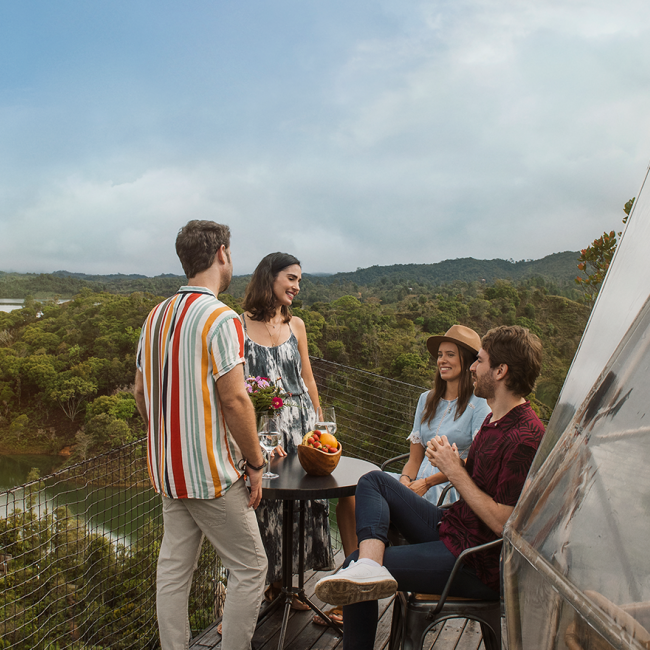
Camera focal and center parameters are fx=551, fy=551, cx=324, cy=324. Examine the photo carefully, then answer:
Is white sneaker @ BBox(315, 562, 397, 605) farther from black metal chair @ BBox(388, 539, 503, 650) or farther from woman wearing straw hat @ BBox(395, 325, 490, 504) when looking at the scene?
woman wearing straw hat @ BBox(395, 325, 490, 504)

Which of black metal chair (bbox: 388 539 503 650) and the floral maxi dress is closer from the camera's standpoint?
black metal chair (bbox: 388 539 503 650)

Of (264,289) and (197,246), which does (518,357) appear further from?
(264,289)

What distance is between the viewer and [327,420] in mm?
2033

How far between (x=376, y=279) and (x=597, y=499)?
50.1 metres

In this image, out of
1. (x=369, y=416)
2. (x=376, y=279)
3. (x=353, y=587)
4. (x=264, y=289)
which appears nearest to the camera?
(x=353, y=587)

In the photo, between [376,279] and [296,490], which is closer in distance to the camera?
[296,490]

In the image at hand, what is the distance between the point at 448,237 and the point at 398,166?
44.3ft

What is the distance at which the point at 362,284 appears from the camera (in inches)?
1934

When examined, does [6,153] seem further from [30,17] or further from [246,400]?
[246,400]

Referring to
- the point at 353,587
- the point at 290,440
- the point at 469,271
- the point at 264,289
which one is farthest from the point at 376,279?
the point at 353,587

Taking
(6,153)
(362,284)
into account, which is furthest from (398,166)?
(6,153)

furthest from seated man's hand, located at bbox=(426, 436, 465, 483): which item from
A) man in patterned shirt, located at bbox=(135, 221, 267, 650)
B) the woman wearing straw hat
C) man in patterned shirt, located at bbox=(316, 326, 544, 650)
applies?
the woman wearing straw hat

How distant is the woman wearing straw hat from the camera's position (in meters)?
2.16

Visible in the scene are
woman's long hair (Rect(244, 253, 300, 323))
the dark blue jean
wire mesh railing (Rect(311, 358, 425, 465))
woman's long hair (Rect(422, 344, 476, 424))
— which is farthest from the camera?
wire mesh railing (Rect(311, 358, 425, 465))
